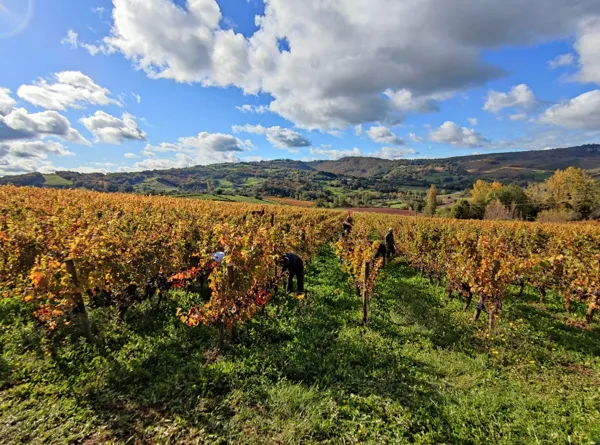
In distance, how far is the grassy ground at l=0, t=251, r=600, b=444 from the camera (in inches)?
169

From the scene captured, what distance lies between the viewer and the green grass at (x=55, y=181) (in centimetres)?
11844

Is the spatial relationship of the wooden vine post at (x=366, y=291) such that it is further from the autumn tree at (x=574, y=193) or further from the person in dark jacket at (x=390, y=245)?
the autumn tree at (x=574, y=193)

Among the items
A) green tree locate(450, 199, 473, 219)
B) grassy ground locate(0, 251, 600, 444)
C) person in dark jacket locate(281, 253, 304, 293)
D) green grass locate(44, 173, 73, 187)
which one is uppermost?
green grass locate(44, 173, 73, 187)

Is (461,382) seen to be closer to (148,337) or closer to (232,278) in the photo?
(232,278)

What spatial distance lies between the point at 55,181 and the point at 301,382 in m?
162

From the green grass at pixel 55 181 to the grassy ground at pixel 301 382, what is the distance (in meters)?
146

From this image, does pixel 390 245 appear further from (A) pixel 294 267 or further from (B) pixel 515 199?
(B) pixel 515 199

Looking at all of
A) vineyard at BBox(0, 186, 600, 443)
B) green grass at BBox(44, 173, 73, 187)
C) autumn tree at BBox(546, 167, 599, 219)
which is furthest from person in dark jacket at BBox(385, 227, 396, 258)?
green grass at BBox(44, 173, 73, 187)

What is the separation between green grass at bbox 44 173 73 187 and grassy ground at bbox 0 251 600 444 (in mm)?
145755

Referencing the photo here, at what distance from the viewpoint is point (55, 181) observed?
409 ft

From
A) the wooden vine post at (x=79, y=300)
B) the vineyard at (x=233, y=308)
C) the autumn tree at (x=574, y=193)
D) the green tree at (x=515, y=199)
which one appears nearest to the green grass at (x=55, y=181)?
the vineyard at (x=233, y=308)

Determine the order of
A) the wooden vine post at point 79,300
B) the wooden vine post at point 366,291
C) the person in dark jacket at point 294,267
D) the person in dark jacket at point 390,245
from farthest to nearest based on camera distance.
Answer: the person in dark jacket at point 390,245, the person in dark jacket at point 294,267, the wooden vine post at point 366,291, the wooden vine post at point 79,300

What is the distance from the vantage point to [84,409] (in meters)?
4.53

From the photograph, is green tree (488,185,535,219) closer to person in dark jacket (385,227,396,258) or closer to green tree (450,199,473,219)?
green tree (450,199,473,219)
